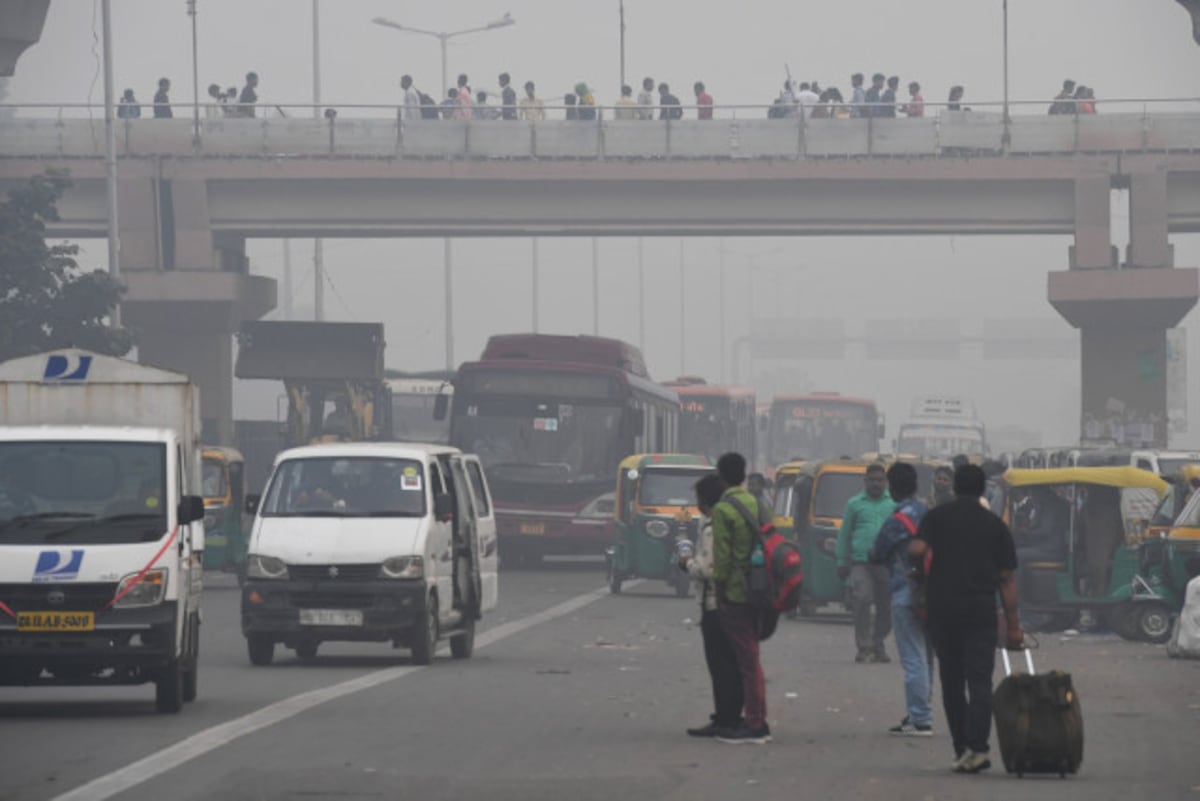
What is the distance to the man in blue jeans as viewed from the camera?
14.4 m

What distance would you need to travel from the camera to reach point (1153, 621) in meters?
25.3

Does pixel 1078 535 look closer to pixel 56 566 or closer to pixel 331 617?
pixel 331 617

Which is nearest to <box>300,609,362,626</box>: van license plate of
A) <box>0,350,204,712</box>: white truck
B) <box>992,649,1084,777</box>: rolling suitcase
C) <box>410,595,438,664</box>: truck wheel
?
<box>410,595,438,664</box>: truck wheel

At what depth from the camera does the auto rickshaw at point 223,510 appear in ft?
114

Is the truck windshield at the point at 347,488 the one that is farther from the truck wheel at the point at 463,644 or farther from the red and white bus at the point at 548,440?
the red and white bus at the point at 548,440

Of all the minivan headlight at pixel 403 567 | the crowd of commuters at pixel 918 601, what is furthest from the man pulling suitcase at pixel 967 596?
the minivan headlight at pixel 403 567

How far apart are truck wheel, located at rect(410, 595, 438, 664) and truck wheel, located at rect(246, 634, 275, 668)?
115 cm

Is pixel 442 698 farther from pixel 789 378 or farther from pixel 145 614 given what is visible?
pixel 789 378

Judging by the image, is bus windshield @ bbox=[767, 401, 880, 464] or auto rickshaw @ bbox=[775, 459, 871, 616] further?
bus windshield @ bbox=[767, 401, 880, 464]

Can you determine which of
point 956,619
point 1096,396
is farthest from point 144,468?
point 1096,396

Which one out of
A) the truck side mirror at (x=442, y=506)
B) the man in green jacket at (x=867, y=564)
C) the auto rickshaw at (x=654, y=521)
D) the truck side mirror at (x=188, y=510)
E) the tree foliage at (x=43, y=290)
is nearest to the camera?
the truck side mirror at (x=188, y=510)

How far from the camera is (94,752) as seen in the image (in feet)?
43.3

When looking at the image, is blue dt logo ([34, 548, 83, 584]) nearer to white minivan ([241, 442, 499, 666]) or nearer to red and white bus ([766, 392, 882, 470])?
white minivan ([241, 442, 499, 666])

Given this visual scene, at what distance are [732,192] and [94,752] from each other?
1713 inches
